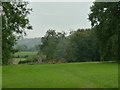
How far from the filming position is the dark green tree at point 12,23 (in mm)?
14062

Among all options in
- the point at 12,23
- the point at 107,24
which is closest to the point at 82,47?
the point at 107,24

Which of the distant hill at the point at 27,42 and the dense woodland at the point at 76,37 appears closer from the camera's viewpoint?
the dense woodland at the point at 76,37

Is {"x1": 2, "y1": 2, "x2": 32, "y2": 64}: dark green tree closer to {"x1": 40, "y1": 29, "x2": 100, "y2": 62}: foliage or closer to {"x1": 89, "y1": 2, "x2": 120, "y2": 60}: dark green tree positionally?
{"x1": 89, "y1": 2, "x2": 120, "y2": 60}: dark green tree

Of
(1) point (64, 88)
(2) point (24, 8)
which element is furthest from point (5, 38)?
(1) point (64, 88)

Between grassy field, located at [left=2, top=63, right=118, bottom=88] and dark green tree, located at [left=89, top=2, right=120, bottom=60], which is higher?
dark green tree, located at [left=89, top=2, right=120, bottom=60]

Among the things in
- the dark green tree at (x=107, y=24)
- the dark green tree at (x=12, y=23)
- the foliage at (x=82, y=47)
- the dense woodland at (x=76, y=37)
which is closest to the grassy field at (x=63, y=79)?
the dense woodland at (x=76, y=37)

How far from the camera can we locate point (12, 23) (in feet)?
48.4

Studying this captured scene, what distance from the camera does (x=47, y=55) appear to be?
6384 centimetres

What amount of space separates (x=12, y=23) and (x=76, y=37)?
142 feet

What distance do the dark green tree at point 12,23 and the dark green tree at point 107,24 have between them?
22935mm

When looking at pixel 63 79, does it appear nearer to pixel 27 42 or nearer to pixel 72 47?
pixel 27 42

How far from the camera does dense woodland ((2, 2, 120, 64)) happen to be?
14547mm

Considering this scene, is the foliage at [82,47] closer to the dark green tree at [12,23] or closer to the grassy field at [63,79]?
the grassy field at [63,79]

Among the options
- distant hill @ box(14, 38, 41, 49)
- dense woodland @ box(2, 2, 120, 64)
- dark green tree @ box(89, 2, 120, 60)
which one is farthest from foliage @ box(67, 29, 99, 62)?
dark green tree @ box(89, 2, 120, 60)
